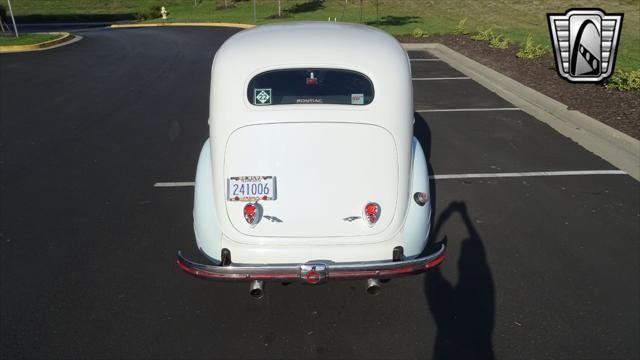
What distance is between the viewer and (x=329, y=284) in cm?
414

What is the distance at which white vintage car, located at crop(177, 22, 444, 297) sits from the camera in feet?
11.3

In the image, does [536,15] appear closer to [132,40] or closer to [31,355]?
[132,40]

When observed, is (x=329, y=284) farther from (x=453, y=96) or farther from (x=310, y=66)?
(x=453, y=96)

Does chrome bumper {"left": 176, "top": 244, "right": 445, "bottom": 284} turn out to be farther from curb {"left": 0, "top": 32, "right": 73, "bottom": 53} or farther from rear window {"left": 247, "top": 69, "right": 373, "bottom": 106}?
curb {"left": 0, "top": 32, "right": 73, "bottom": 53}

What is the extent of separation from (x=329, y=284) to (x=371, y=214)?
1004 mm

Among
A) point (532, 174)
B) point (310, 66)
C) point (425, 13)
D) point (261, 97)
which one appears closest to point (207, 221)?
point (261, 97)

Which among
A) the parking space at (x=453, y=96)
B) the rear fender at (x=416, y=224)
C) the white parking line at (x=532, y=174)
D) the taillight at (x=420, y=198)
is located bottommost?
the white parking line at (x=532, y=174)

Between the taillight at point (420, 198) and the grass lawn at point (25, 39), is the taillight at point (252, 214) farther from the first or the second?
the grass lawn at point (25, 39)

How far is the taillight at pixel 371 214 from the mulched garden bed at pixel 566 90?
5870 millimetres

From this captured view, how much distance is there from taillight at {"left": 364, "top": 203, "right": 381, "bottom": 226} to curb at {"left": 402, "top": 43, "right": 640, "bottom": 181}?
4.71 metres

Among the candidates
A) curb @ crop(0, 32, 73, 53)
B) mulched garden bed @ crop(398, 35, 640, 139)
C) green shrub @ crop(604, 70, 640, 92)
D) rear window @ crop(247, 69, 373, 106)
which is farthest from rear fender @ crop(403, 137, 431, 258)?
curb @ crop(0, 32, 73, 53)

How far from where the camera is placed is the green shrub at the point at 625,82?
913cm

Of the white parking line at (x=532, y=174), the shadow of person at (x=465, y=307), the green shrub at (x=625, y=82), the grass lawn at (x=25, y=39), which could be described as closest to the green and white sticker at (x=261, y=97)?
the shadow of person at (x=465, y=307)

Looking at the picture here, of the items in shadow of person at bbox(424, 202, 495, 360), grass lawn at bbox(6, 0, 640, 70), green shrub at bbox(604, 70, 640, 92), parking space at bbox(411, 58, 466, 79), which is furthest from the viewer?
grass lawn at bbox(6, 0, 640, 70)
